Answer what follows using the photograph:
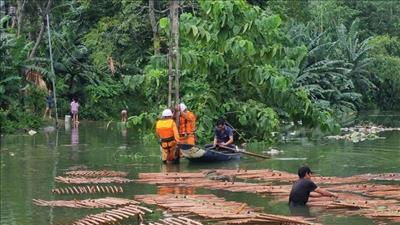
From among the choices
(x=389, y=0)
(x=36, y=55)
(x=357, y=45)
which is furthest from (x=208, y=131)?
(x=389, y=0)

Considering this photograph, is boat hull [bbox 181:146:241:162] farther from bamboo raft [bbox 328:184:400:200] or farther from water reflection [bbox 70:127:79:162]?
bamboo raft [bbox 328:184:400:200]

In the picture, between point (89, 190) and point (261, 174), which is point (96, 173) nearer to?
point (89, 190)

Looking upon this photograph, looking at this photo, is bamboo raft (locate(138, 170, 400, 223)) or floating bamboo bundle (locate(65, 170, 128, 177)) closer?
bamboo raft (locate(138, 170, 400, 223))

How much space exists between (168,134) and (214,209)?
281 inches

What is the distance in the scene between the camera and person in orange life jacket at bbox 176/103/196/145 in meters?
18.8

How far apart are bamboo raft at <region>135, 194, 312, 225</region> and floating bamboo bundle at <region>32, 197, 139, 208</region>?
43cm

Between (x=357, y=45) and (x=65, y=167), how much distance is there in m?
27.8

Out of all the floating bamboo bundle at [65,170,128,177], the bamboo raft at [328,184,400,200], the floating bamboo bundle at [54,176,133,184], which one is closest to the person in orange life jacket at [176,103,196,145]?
the floating bamboo bundle at [65,170,128,177]

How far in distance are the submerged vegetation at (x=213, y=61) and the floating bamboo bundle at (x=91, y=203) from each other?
7.91 metres

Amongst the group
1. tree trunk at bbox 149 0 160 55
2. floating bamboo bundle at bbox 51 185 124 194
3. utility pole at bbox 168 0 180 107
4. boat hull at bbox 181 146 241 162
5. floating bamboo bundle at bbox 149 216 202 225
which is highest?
tree trunk at bbox 149 0 160 55

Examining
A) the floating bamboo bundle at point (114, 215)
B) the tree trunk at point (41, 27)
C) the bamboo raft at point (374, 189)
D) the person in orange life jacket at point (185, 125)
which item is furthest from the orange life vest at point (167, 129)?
the tree trunk at point (41, 27)

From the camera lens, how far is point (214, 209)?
11.1 metres

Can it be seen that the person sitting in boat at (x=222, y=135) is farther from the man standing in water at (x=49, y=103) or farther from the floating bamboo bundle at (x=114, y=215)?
the man standing in water at (x=49, y=103)

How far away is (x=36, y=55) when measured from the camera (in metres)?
35.7
